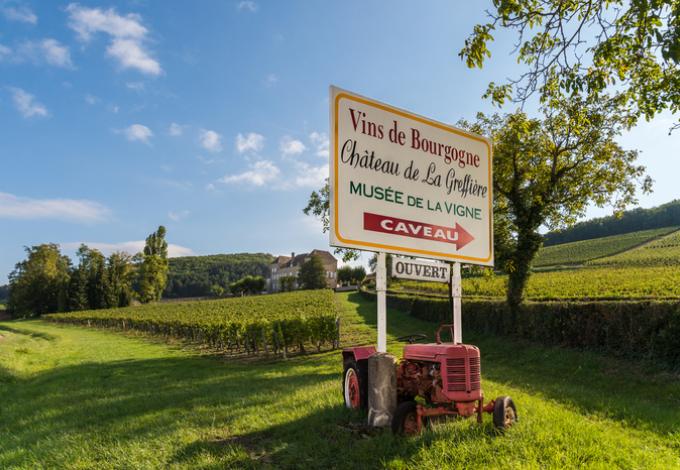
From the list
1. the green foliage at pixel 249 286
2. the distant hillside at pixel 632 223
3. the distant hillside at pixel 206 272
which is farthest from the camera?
the distant hillside at pixel 206 272

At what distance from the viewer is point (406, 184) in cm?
671

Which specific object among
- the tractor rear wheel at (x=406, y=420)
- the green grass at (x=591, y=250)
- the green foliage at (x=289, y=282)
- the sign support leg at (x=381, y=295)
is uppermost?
the green grass at (x=591, y=250)

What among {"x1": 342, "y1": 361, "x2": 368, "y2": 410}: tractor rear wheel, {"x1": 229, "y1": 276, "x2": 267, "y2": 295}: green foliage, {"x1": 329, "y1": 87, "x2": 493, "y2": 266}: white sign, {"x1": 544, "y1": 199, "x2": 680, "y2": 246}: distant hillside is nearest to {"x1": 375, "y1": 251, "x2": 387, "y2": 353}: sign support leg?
{"x1": 329, "y1": 87, "x2": 493, "y2": 266}: white sign

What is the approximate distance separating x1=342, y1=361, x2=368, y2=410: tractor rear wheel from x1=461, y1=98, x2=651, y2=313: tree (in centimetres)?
1347

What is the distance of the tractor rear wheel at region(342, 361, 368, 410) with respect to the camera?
6613mm

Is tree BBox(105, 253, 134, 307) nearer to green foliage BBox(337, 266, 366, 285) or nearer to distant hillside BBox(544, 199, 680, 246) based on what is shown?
green foliage BBox(337, 266, 366, 285)

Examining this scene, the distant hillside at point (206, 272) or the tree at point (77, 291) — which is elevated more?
the distant hillside at point (206, 272)

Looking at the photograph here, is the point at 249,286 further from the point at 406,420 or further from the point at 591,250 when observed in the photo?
the point at 406,420

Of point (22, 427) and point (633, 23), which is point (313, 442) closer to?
point (22, 427)

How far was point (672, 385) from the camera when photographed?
1118 centimetres

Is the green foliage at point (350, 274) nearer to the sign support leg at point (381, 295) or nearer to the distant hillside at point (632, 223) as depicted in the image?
the distant hillside at point (632, 223)

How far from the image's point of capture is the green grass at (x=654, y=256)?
44.4 meters

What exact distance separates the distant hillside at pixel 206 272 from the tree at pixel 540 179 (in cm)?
12898

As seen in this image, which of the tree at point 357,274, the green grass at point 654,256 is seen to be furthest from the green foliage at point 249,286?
the green grass at point 654,256
